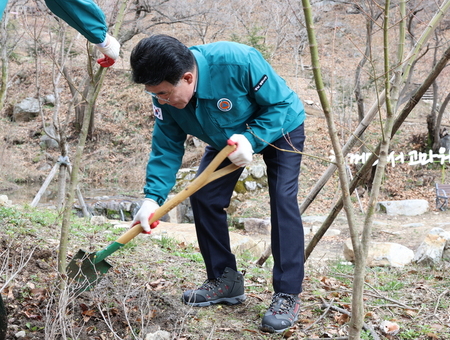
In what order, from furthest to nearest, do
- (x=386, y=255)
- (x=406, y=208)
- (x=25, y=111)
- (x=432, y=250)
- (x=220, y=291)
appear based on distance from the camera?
(x=25, y=111)
(x=406, y=208)
(x=386, y=255)
(x=432, y=250)
(x=220, y=291)

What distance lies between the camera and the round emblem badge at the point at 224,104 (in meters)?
2.49

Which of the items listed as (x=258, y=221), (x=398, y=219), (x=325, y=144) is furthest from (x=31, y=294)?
(x=325, y=144)

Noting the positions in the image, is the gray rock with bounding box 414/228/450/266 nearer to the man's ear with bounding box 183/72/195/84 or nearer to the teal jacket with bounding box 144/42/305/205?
the teal jacket with bounding box 144/42/305/205

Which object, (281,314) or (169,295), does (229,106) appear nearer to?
(281,314)

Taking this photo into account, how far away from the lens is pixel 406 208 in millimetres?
11328

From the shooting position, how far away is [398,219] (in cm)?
1088

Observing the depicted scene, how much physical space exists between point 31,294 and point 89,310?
43 cm

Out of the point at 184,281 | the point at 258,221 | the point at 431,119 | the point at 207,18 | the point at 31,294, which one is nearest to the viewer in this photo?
the point at 31,294

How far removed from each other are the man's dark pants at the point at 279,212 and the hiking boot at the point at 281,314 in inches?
1.8

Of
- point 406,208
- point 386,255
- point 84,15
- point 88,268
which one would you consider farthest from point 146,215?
point 406,208

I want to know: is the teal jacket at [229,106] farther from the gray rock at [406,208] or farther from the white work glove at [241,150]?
the gray rock at [406,208]

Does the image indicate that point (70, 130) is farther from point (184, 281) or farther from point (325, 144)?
point (184, 281)

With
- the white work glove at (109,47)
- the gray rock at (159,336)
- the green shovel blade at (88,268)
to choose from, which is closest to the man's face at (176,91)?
the white work glove at (109,47)

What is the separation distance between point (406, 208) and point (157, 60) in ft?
34.2
